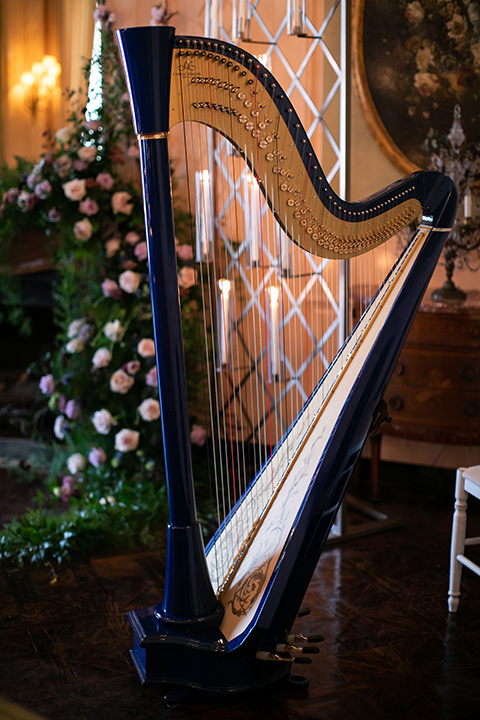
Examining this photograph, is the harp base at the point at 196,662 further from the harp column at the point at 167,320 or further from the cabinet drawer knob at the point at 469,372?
the cabinet drawer knob at the point at 469,372

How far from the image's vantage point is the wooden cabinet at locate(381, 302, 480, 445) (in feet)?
9.53

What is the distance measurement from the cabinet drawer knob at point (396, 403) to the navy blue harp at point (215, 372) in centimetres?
98

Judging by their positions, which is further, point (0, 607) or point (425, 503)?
point (425, 503)

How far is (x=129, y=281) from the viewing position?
3008mm

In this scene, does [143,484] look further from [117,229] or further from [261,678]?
[261,678]

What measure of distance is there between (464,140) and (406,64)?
0.44 metres

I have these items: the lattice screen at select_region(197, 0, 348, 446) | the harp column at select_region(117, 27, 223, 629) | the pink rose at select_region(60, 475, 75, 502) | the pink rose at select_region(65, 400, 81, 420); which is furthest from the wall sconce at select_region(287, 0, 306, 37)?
the pink rose at select_region(60, 475, 75, 502)

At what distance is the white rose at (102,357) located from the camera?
3057 mm

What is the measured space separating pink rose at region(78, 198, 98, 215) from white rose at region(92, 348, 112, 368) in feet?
1.85

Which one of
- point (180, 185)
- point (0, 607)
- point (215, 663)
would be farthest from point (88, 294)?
point (215, 663)

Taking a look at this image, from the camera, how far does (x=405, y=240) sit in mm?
3473

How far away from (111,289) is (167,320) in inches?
61.6

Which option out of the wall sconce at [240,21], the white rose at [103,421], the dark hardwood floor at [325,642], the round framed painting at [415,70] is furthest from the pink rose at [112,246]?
the round framed painting at [415,70]

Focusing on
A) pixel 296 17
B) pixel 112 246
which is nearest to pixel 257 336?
pixel 112 246
